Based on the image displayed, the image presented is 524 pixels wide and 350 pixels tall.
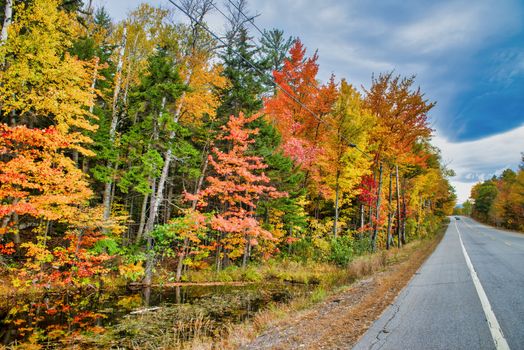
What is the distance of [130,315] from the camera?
10344mm

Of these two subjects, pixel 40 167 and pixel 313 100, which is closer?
pixel 40 167

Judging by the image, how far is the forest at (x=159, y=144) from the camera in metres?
11.2

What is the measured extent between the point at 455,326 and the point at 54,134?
14.0 metres

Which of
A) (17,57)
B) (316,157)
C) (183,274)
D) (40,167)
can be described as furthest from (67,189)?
(316,157)

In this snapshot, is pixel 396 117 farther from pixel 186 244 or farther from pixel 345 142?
pixel 186 244

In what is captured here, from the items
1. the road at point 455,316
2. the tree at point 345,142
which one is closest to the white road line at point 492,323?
the road at point 455,316

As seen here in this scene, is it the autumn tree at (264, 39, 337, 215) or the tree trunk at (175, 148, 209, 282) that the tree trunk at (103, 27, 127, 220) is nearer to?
the tree trunk at (175, 148, 209, 282)

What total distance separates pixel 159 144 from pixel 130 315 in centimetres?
818

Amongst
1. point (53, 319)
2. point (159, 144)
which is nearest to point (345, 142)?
point (159, 144)

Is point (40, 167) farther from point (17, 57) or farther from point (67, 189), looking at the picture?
point (17, 57)

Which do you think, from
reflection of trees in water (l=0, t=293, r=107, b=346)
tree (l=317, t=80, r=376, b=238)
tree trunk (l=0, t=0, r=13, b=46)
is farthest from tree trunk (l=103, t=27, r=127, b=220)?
tree (l=317, t=80, r=376, b=238)

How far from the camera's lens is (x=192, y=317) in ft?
33.4

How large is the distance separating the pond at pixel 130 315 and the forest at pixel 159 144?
1687 millimetres

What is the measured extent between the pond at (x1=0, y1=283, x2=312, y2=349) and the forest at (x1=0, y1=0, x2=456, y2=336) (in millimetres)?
1687
